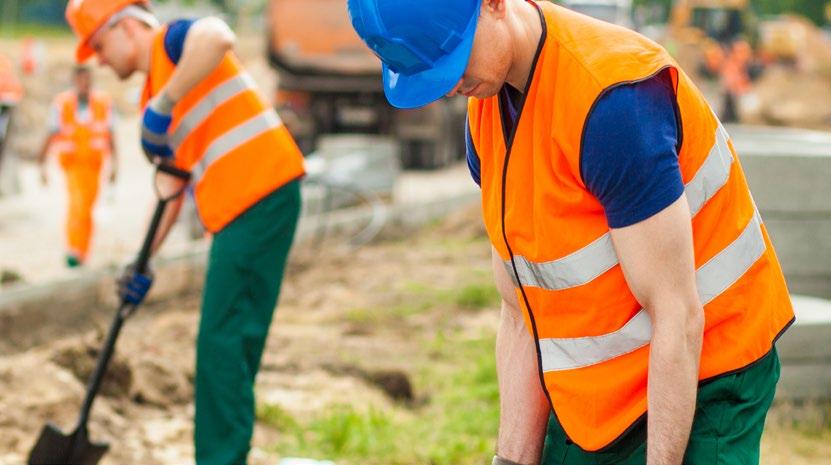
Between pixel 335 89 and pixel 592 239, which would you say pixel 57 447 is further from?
pixel 335 89

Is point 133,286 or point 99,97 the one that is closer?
point 133,286

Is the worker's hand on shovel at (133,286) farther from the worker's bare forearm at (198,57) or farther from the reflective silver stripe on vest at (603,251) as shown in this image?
the reflective silver stripe on vest at (603,251)

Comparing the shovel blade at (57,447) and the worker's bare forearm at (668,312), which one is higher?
the worker's bare forearm at (668,312)

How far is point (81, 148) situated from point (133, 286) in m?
6.02

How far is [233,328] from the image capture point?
13.0 feet

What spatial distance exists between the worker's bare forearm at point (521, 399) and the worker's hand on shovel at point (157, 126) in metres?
1.85

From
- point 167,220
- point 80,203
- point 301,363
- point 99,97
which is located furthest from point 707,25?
point 167,220

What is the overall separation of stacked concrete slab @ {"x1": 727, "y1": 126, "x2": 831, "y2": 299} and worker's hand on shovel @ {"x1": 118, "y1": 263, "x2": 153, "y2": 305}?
286cm

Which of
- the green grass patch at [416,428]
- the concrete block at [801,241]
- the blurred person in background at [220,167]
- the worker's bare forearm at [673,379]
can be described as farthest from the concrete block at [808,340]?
the worker's bare forearm at [673,379]

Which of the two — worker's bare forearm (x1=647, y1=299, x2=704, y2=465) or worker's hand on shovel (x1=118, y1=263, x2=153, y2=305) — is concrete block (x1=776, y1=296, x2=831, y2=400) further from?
worker's bare forearm (x1=647, y1=299, x2=704, y2=465)

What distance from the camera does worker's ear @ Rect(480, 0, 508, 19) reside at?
6.29ft

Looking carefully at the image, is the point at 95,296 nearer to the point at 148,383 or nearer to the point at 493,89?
the point at 148,383

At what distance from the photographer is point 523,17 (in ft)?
6.59

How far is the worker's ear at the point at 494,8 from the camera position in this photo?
6.29 ft
